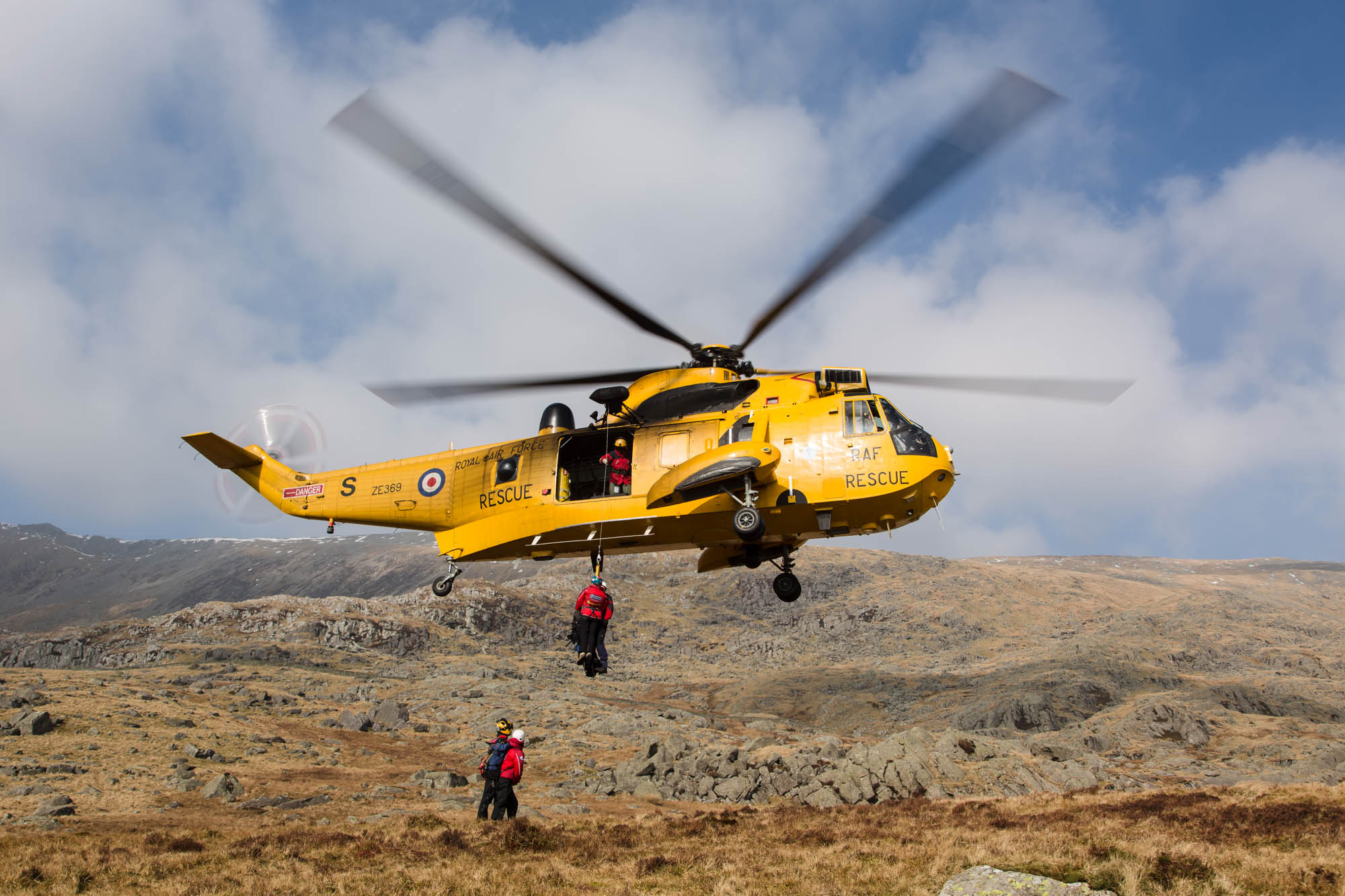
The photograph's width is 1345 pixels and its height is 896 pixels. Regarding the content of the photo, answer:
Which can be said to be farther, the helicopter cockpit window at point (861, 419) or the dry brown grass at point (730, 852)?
the helicopter cockpit window at point (861, 419)

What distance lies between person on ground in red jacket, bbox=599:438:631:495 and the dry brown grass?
653 cm

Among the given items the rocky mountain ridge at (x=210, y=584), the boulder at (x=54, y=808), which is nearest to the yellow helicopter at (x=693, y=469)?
the boulder at (x=54, y=808)

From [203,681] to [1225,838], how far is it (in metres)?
46.7

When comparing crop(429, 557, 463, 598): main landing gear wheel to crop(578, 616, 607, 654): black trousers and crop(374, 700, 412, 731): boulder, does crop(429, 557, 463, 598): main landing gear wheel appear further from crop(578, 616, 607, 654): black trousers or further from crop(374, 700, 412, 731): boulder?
crop(374, 700, 412, 731): boulder

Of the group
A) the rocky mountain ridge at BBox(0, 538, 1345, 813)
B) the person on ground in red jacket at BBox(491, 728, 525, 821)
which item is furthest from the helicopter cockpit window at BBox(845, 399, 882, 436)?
the rocky mountain ridge at BBox(0, 538, 1345, 813)

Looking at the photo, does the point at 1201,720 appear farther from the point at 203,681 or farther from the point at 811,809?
the point at 203,681

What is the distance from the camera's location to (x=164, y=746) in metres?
27.3

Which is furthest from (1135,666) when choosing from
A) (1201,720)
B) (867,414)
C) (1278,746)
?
(867,414)

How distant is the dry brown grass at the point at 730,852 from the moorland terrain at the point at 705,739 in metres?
0.09

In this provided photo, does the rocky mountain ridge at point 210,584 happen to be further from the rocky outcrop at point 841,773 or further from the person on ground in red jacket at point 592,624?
the person on ground in red jacket at point 592,624

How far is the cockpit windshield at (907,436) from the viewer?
14094mm

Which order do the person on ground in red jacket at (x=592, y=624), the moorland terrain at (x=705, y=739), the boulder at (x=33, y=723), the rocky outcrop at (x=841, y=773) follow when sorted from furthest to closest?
the boulder at (x=33, y=723) < the rocky outcrop at (x=841, y=773) < the person on ground in red jacket at (x=592, y=624) < the moorland terrain at (x=705, y=739)

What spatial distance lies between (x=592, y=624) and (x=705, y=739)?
955 inches

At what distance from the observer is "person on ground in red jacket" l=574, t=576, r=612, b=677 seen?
14562 mm
